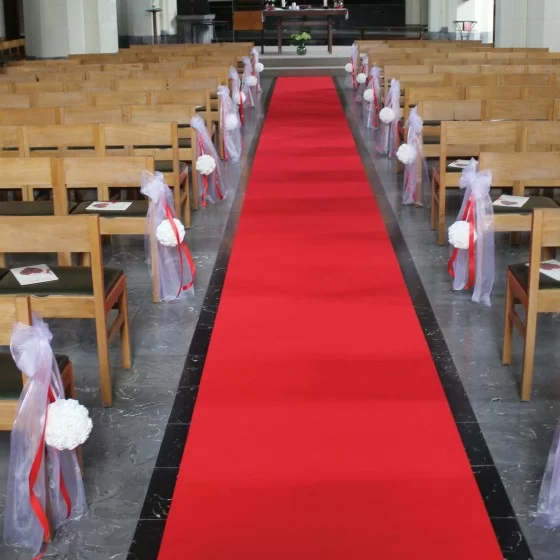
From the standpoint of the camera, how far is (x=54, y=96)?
9461mm

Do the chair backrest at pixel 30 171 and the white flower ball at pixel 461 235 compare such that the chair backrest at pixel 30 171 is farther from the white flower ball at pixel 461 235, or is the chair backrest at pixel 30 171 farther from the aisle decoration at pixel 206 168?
the white flower ball at pixel 461 235

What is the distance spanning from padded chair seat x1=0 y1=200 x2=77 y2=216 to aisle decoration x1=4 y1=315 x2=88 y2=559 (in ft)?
10.9

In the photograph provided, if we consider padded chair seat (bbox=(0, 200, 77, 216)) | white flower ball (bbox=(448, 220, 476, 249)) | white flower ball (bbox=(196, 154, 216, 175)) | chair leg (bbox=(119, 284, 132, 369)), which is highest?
white flower ball (bbox=(196, 154, 216, 175))

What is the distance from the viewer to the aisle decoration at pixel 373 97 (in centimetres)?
1284

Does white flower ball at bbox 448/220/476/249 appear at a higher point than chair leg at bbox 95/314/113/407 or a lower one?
higher

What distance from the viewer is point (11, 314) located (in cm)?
356

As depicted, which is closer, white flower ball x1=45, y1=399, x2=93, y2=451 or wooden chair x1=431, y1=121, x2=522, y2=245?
white flower ball x1=45, y1=399, x2=93, y2=451

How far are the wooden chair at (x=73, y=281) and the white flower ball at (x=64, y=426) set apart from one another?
110 centimetres

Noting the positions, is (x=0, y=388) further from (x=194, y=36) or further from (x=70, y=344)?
(x=194, y=36)

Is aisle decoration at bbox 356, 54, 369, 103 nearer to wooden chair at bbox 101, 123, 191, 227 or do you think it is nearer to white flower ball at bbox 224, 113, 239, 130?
white flower ball at bbox 224, 113, 239, 130

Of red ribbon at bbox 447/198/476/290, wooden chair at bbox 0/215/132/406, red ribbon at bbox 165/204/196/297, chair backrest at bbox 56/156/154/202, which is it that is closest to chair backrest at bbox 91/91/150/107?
chair backrest at bbox 56/156/154/202

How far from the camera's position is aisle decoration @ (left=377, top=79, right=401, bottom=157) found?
10.2m

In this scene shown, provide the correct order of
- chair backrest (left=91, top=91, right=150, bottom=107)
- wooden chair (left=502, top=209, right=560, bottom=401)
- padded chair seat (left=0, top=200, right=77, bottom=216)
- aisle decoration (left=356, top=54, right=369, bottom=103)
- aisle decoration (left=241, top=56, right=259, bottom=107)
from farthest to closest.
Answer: aisle decoration (left=241, top=56, right=259, bottom=107), aisle decoration (left=356, top=54, right=369, bottom=103), chair backrest (left=91, top=91, right=150, bottom=107), padded chair seat (left=0, top=200, right=77, bottom=216), wooden chair (left=502, top=209, right=560, bottom=401)

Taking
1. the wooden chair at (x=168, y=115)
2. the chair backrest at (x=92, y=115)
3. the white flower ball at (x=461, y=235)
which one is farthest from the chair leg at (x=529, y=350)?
the chair backrest at (x=92, y=115)
